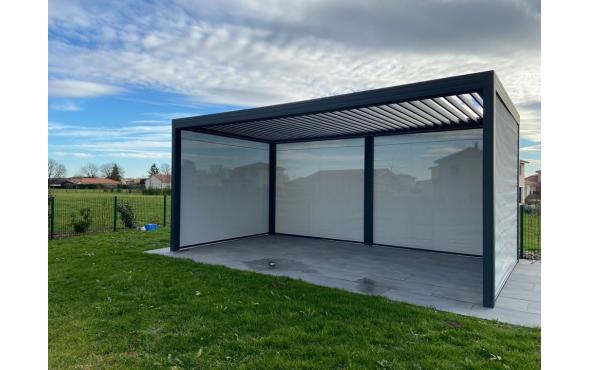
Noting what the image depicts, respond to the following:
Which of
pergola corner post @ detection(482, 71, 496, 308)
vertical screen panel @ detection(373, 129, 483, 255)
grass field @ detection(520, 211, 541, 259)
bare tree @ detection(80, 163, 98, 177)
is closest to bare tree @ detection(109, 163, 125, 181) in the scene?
bare tree @ detection(80, 163, 98, 177)

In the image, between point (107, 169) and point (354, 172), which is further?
point (107, 169)

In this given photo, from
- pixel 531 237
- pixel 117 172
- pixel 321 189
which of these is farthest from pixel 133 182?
pixel 531 237

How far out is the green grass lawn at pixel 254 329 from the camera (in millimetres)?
3471

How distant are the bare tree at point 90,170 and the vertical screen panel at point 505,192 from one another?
32184 millimetres

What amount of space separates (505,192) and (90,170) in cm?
3389

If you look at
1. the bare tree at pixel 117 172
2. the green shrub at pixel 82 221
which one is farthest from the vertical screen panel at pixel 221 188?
the bare tree at pixel 117 172

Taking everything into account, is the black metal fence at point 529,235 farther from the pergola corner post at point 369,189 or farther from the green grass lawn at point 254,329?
the green grass lawn at point 254,329

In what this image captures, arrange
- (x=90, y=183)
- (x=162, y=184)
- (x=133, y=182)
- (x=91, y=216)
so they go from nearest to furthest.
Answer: (x=91, y=216) < (x=162, y=184) < (x=90, y=183) < (x=133, y=182)

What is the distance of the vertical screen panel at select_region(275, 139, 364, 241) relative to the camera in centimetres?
1041

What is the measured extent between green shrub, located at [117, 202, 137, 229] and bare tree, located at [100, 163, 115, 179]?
25.5 metres

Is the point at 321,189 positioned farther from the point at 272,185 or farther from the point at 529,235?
the point at 529,235

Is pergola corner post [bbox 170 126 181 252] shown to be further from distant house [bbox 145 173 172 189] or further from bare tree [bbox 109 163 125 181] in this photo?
bare tree [bbox 109 163 125 181]

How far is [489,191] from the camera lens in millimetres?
5051
